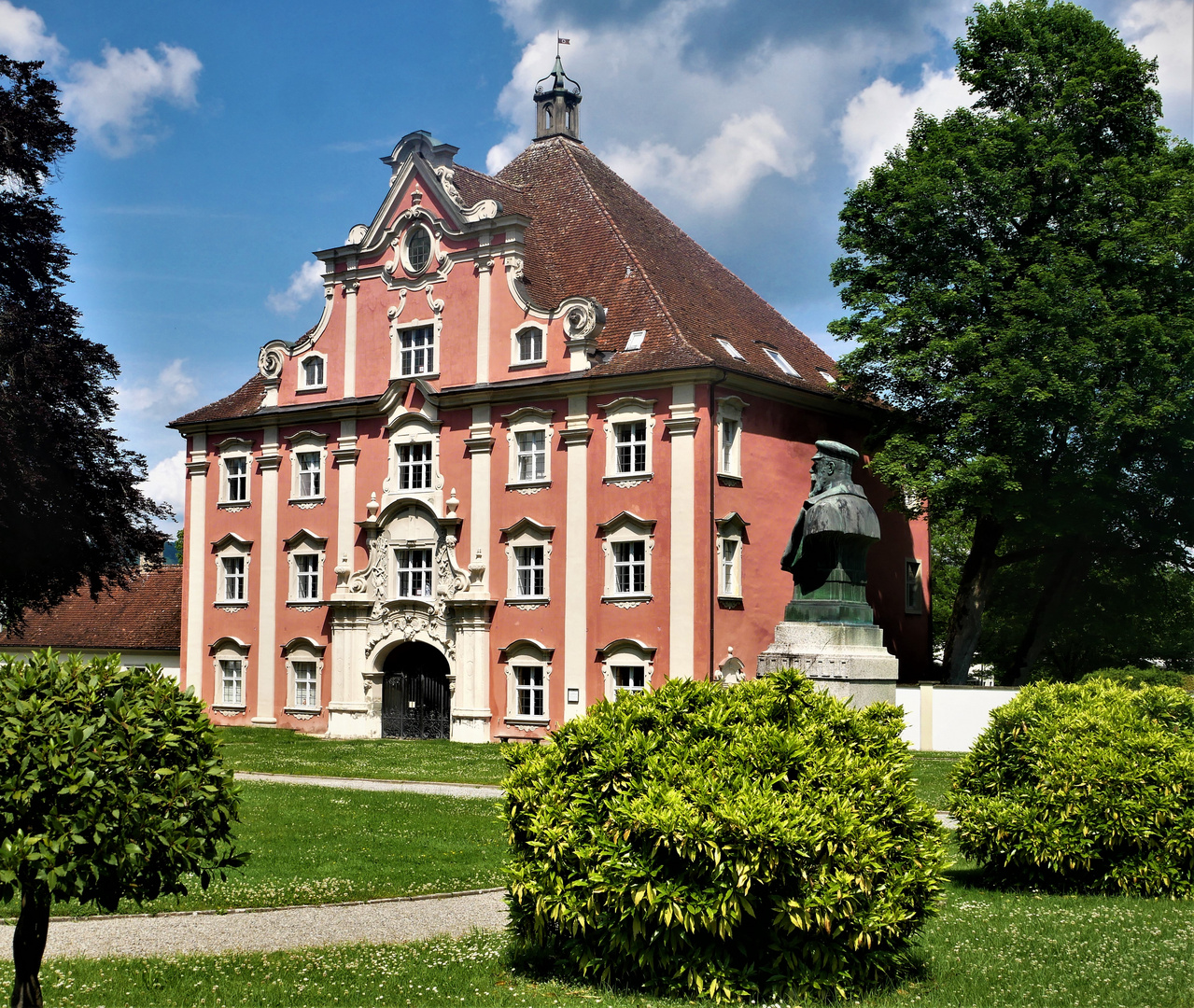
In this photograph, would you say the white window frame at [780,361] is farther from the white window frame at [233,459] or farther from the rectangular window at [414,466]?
the white window frame at [233,459]

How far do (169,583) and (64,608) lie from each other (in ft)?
14.3

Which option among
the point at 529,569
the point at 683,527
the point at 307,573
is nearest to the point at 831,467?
the point at 683,527

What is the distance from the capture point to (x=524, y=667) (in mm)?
36625

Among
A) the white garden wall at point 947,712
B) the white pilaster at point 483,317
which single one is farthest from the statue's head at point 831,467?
the white pilaster at point 483,317

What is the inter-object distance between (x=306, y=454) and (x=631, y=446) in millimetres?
11460

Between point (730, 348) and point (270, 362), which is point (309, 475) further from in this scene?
point (730, 348)

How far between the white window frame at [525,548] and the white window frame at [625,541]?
1.68 meters

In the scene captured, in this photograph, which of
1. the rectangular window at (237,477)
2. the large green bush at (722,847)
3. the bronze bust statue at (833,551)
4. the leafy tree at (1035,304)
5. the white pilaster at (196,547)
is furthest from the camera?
the white pilaster at (196,547)

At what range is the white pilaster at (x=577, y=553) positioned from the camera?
35.5 metres

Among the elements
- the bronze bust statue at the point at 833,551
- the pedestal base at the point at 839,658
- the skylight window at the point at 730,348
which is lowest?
the pedestal base at the point at 839,658

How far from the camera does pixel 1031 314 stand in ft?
111

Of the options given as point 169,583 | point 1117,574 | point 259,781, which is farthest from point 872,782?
point 169,583

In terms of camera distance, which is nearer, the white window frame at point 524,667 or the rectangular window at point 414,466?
the white window frame at point 524,667

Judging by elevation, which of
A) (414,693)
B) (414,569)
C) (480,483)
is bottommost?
(414,693)
